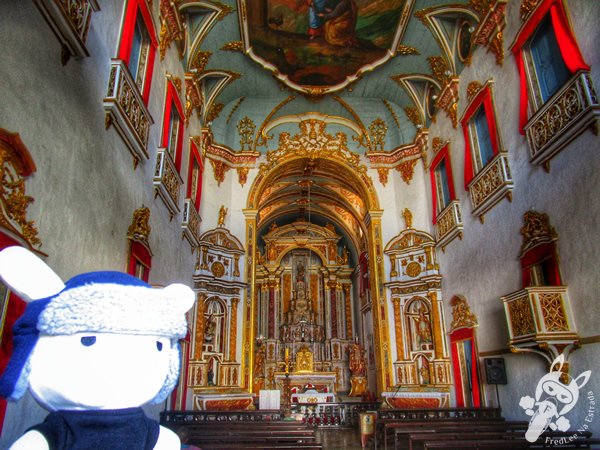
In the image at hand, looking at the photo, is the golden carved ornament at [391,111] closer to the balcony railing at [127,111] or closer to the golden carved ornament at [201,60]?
the golden carved ornament at [201,60]

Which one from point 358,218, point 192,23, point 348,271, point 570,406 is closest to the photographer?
point 570,406

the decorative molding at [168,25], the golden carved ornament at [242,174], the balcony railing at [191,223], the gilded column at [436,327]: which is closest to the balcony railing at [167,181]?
the balcony railing at [191,223]

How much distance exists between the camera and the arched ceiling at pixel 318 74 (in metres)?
10.6

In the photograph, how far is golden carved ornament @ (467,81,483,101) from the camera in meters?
9.64

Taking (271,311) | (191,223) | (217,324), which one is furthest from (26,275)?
(271,311)

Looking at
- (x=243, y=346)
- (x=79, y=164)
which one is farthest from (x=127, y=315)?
(x=243, y=346)

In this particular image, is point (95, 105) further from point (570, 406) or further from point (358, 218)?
point (358, 218)

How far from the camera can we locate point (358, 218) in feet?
55.4

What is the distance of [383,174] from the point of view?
14.7 meters

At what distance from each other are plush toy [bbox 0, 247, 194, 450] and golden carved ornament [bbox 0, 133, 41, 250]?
183 cm

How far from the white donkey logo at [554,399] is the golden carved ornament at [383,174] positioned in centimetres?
882

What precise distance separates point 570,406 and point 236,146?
1210 cm

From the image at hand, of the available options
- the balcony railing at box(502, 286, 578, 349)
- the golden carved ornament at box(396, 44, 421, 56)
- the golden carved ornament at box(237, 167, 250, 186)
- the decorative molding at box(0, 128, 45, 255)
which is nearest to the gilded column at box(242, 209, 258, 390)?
the golden carved ornament at box(237, 167, 250, 186)

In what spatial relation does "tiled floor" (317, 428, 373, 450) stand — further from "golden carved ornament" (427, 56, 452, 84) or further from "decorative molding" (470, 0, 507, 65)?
"golden carved ornament" (427, 56, 452, 84)
